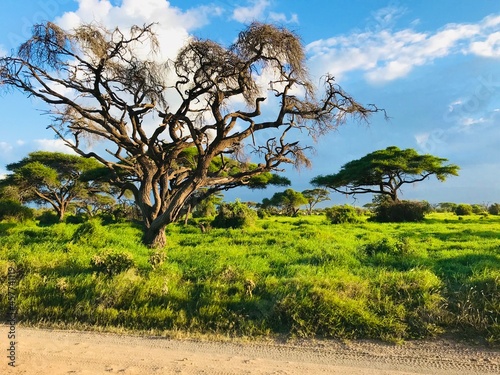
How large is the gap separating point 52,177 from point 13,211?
4.22 meters

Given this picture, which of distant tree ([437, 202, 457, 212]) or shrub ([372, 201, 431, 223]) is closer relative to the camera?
shrub ([372, 201, 431, 223])

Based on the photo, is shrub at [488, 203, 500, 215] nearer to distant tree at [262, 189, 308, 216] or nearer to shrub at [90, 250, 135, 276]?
distant tree at [262, 189, 308, 216]

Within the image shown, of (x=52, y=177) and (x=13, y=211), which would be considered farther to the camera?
(x=52, y=177)

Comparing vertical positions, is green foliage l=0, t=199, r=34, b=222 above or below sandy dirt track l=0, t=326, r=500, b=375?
above

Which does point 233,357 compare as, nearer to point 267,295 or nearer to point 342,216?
point 267,295

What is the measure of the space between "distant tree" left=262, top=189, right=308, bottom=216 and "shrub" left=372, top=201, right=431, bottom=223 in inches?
585

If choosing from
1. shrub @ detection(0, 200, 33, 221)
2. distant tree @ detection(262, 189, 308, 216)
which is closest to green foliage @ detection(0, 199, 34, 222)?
shrub @ detection(0, 200, 33, 221)

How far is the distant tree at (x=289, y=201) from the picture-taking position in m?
42.0

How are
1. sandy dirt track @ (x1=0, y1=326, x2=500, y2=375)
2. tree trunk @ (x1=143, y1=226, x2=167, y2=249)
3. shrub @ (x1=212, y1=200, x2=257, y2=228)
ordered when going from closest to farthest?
→ 1. sandy dirt track @ (x1=0, y1=326, x2=500, y2=375)
2. tree trunk @ (x1=143, y1=226, x2=167, y2=249)
3. shrub @ (x1=212, y1=200, x2=257, y2=228)

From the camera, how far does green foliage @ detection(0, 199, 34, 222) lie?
23812mm

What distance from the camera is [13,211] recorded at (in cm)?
2405

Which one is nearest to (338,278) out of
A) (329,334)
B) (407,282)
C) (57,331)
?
(407,282)

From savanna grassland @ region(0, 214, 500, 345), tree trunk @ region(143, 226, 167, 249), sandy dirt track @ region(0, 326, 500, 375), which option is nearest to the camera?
sandy dirt track @ region(0, 326, 500, 375)

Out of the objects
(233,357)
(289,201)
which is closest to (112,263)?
(233,357)
